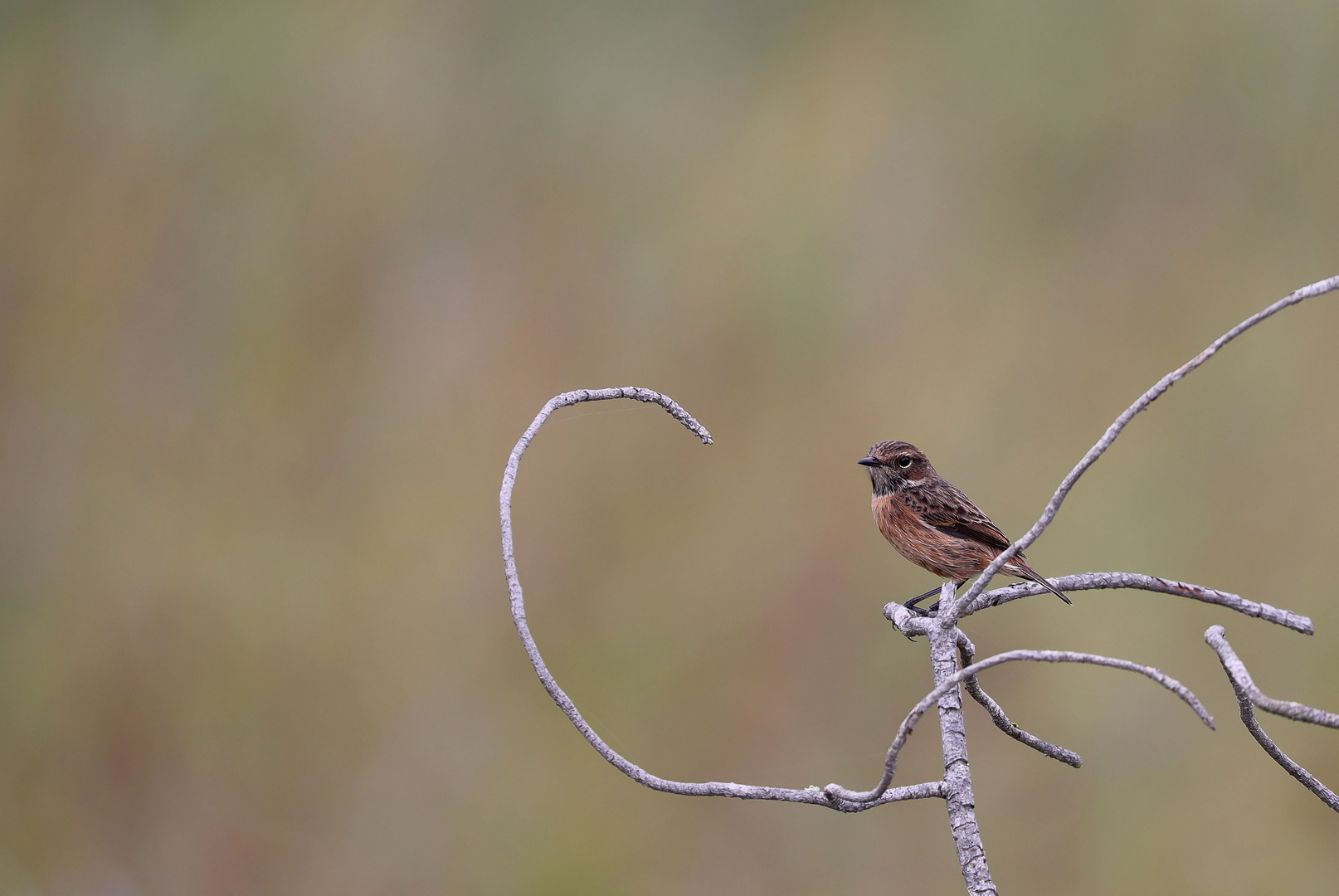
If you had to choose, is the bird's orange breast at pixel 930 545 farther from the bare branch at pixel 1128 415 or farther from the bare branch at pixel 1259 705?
the bare branch at pixel 1128 415

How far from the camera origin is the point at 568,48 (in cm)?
454

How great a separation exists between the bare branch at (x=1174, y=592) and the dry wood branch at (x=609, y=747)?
0.25 metres

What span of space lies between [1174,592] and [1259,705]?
165mm

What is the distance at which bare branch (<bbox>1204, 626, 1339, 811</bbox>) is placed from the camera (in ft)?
2.88

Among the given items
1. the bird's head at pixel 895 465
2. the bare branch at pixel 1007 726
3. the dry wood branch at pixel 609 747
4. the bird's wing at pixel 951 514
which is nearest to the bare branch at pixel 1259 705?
the bare branch at pixel 1007 726

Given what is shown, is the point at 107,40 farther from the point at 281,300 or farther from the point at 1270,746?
the point at 1270,746

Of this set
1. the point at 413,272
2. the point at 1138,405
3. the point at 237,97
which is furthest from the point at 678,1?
the point at 1138,405

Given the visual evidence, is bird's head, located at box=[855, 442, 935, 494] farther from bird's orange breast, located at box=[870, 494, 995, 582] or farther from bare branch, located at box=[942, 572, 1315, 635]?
bare branch, located at box=[942, 572, 1315, 635]

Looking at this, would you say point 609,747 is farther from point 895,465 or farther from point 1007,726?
point 895,465

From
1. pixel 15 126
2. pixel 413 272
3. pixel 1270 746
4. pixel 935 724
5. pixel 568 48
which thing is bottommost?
pixel 935 724

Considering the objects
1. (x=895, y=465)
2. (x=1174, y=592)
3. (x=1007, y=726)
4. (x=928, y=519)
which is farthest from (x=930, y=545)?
(x=1174, y=592)

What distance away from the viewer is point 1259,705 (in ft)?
2.92

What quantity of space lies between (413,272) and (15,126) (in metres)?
1.89

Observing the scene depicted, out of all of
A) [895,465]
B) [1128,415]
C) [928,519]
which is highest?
[1128,415]
